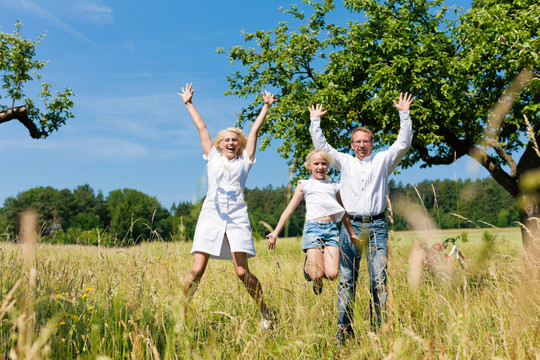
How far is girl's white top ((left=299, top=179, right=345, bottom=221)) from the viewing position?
196 inches

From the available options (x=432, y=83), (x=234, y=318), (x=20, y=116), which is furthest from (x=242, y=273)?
(x=20, y=116)

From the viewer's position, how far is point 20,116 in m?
17.0

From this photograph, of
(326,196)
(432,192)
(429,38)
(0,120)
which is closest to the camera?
(432,192)

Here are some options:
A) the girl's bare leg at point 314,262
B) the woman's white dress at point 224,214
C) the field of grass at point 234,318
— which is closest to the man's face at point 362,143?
the field of grass at point 234,318

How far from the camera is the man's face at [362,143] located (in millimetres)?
4547

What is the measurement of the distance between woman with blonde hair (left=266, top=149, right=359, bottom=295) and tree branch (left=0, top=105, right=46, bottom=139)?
16.3 meters

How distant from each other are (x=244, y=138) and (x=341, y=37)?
1020cm

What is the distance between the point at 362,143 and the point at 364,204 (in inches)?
28.9

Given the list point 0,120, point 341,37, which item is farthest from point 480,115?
point 0,120

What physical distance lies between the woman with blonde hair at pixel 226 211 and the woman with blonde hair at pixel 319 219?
2.07ft

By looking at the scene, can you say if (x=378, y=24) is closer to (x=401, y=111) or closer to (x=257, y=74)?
(x=257, y=74)

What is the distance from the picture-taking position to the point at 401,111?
183 inches

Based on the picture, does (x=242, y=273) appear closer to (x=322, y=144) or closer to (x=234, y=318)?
(x=322, y=144)

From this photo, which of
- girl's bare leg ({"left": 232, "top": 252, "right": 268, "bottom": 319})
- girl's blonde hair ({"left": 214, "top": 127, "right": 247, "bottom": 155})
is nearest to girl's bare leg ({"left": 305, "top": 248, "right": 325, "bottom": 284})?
girl's bare leg ({"left": 232, "top": 252, "right": 268, "bottom": 319})
